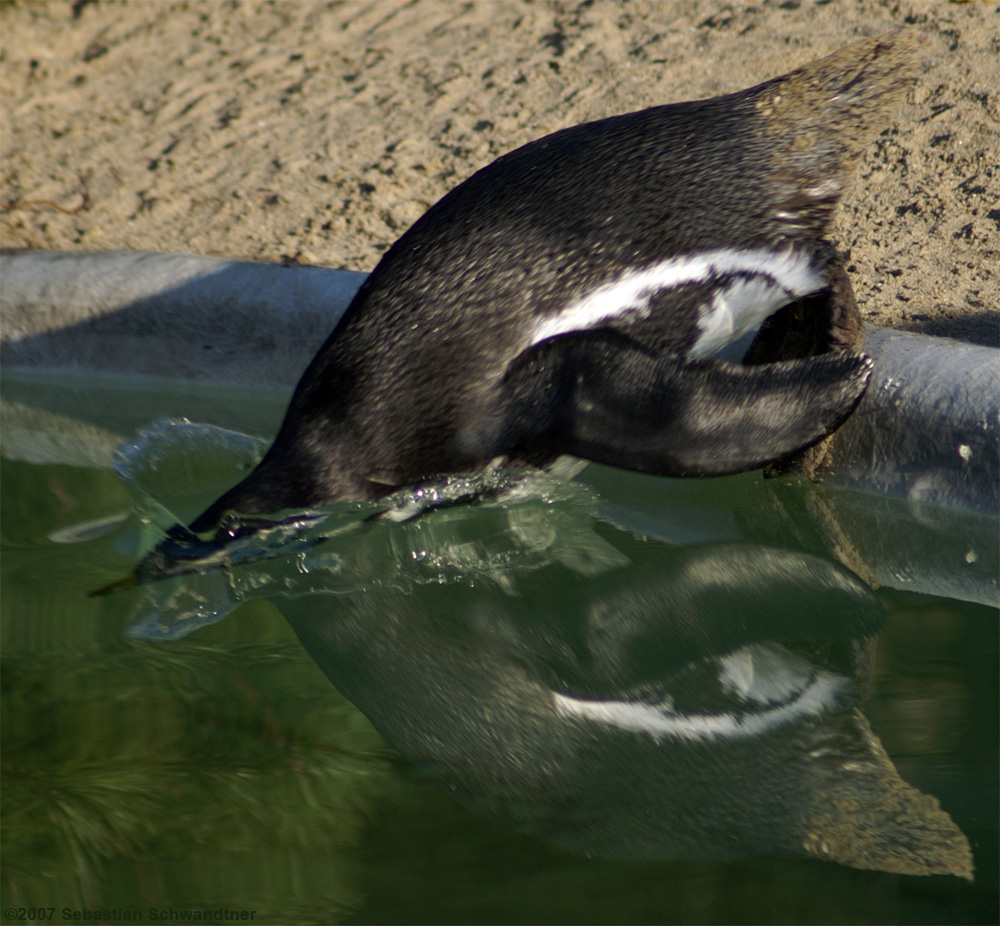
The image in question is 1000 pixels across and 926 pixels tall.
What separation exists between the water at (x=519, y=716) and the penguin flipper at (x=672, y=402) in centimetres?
24

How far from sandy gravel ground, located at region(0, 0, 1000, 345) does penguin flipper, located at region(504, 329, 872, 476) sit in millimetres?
782

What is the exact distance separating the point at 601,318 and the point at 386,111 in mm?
2433

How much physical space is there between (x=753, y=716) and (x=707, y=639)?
0.82 feet

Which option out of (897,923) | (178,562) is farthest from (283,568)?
(897,923)

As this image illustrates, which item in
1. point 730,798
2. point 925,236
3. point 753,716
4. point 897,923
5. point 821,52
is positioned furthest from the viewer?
point 821,52

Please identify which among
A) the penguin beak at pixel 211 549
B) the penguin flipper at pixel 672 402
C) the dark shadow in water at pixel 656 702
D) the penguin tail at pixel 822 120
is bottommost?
the dark shadow in water at pixel 656 702

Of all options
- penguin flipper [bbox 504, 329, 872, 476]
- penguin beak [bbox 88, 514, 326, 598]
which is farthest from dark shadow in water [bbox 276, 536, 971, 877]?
penguin flipper [bbox 504, 329, 872, 476]

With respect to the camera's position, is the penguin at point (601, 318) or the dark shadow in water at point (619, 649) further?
the penguin at point (601, 318)

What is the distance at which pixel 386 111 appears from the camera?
168 inches

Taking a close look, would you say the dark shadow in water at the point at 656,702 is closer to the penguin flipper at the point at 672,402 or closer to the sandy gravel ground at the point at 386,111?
the penguin flipper at the point at 672,402

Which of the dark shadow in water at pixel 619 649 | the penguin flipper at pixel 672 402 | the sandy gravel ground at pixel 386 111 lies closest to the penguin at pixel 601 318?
the penguin flipper at pixel 672 402

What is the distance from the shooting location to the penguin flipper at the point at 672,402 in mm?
2064

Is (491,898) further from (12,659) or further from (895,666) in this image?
(12,659)

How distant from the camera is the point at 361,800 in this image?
1.51m
